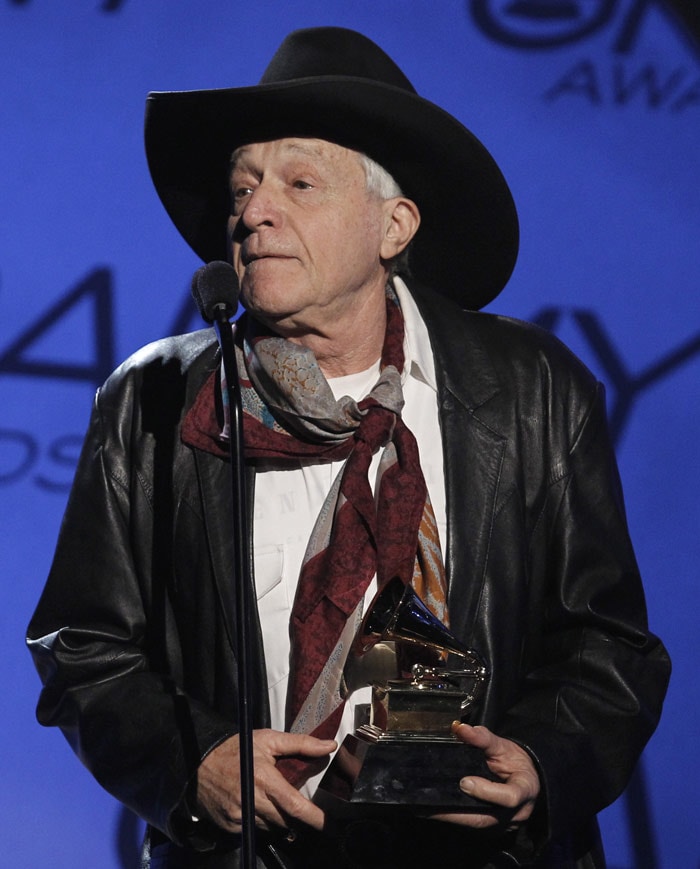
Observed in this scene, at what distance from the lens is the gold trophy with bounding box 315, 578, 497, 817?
2.01m

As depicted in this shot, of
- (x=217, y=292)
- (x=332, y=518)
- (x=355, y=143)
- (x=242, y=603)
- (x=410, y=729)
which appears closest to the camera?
(x=242, y=603)

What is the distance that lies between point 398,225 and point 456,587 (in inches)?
27.5

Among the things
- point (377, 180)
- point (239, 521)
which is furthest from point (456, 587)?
point (377, 180)

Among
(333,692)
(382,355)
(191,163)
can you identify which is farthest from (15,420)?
(333,692)

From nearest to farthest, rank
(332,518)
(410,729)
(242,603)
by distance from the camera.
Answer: (242,603) → (410,729) → (332,518)

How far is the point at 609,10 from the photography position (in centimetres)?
349

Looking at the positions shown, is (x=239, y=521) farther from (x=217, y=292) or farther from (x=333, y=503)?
(x=333, y=503)

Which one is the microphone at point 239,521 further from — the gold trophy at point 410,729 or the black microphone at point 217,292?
the gold trophy at point 410,729

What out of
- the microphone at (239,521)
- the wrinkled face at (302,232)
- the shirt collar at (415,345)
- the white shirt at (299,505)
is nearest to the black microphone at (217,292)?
the microphone at (239,521)

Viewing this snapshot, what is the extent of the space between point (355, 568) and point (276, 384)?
1.19 feet

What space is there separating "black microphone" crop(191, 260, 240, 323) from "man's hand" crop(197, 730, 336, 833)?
63cm

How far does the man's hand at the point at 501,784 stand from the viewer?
80.0 inches

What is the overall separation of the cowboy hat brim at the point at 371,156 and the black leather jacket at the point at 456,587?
27 centimetres

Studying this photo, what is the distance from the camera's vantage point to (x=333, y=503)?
2357 mm
